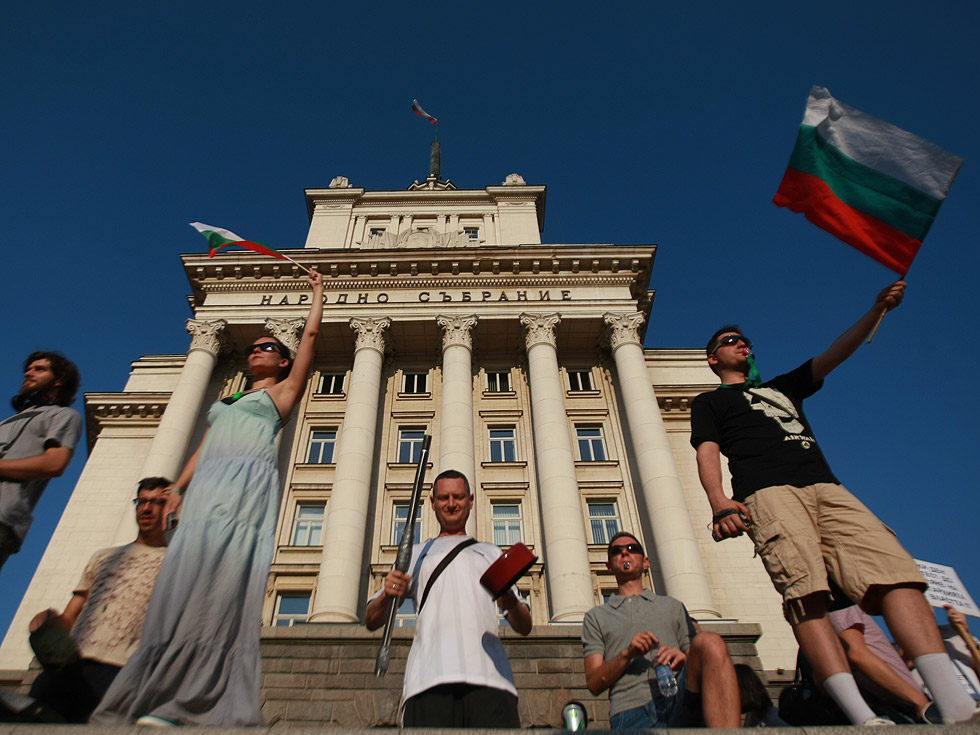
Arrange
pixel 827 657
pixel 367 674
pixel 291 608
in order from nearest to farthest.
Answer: pixel 827 657, pixel 367 674, pixel 291 608

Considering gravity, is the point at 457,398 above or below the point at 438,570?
above

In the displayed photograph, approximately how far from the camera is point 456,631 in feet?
12.4

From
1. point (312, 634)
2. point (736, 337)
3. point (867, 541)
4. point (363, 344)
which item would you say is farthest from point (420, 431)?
point (867, 541)

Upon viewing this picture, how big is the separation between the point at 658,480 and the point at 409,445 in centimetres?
903

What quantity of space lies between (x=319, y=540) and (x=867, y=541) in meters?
18.0

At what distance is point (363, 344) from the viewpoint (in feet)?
75.5

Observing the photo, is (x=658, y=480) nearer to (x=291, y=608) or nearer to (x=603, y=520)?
(x=603, y=520)

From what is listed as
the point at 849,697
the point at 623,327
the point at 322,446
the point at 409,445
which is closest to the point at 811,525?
the point at 849,697

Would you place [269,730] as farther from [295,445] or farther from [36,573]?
[36,573]

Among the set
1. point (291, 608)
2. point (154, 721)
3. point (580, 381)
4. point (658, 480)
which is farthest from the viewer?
point (580, 381)

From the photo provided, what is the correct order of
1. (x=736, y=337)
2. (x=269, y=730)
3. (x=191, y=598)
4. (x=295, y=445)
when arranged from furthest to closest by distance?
(x=295, y=445), (x=736, y=337), (x=191, y=598), (x=269, y=730)

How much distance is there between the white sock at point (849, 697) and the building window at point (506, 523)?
16155mm

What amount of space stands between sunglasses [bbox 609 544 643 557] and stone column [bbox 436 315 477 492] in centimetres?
1262

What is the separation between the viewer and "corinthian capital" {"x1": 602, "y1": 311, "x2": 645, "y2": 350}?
2320 centimetres
